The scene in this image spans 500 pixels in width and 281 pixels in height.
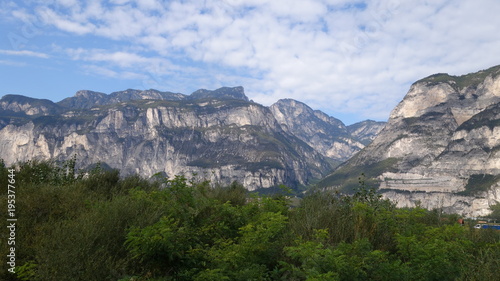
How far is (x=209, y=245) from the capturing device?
278 inches

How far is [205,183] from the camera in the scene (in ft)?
37.2

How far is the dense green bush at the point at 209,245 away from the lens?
532 cm

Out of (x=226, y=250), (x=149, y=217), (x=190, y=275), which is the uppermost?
(x=149, y=217)

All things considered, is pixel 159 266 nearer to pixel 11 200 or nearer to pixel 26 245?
pixel 26 245

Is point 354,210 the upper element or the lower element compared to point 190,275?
upper

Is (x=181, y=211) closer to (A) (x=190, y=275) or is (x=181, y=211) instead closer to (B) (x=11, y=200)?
(A) (x=190, y=275)

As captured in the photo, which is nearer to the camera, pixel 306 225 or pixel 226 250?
pixel 226 250

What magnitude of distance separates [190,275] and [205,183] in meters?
5.73

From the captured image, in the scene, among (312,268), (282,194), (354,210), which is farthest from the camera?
(282,194)

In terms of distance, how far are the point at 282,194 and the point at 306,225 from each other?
3.55 metres

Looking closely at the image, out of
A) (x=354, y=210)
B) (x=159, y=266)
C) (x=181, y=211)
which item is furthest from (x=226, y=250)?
(x=354, y=210)

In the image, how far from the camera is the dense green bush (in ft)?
17.5

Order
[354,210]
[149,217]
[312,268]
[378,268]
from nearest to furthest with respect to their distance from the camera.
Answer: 1. [312,268]
2. [378,268]
3. [149,217]
4. [354,210]

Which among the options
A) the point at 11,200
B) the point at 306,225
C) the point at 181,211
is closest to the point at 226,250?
the point at 181,211
